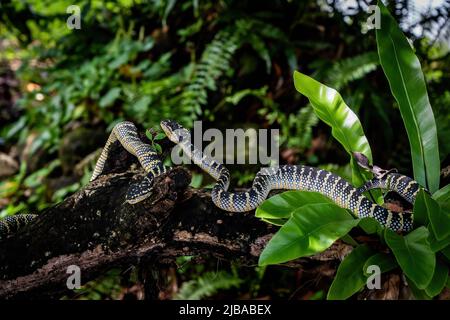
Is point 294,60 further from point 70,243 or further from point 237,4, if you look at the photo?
point 70,243

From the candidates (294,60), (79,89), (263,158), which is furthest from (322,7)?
(79,89)

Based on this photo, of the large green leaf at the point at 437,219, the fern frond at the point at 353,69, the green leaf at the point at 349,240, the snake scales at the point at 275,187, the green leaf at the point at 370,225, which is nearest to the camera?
the large green leaf at the point at 437,219

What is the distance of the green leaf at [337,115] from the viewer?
3205 millimetres

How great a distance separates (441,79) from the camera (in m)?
6.01

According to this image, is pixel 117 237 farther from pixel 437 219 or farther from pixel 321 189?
pixel 437 219

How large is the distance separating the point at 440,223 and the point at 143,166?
6.80 feet

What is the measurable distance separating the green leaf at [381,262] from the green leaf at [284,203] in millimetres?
450

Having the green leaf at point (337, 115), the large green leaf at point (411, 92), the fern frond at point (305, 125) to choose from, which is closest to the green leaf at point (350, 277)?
the green leaf at point (337, 115)

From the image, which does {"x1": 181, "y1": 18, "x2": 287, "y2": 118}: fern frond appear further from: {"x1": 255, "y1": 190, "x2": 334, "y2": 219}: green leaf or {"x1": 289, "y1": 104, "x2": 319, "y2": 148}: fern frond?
{"x1": 255, "y1": 190, "x2": 334, "y2": 219}: green leaf

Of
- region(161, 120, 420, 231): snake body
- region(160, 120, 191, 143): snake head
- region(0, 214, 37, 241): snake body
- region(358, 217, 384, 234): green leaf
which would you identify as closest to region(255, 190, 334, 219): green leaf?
region(358, 217, 384, 234): green leaf

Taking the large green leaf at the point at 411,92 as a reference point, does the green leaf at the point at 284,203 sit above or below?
below

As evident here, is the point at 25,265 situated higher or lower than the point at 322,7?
lower

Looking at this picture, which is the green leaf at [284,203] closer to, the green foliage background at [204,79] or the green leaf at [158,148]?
the green leaf at [158,148]

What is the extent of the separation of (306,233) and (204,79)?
3793 mm
